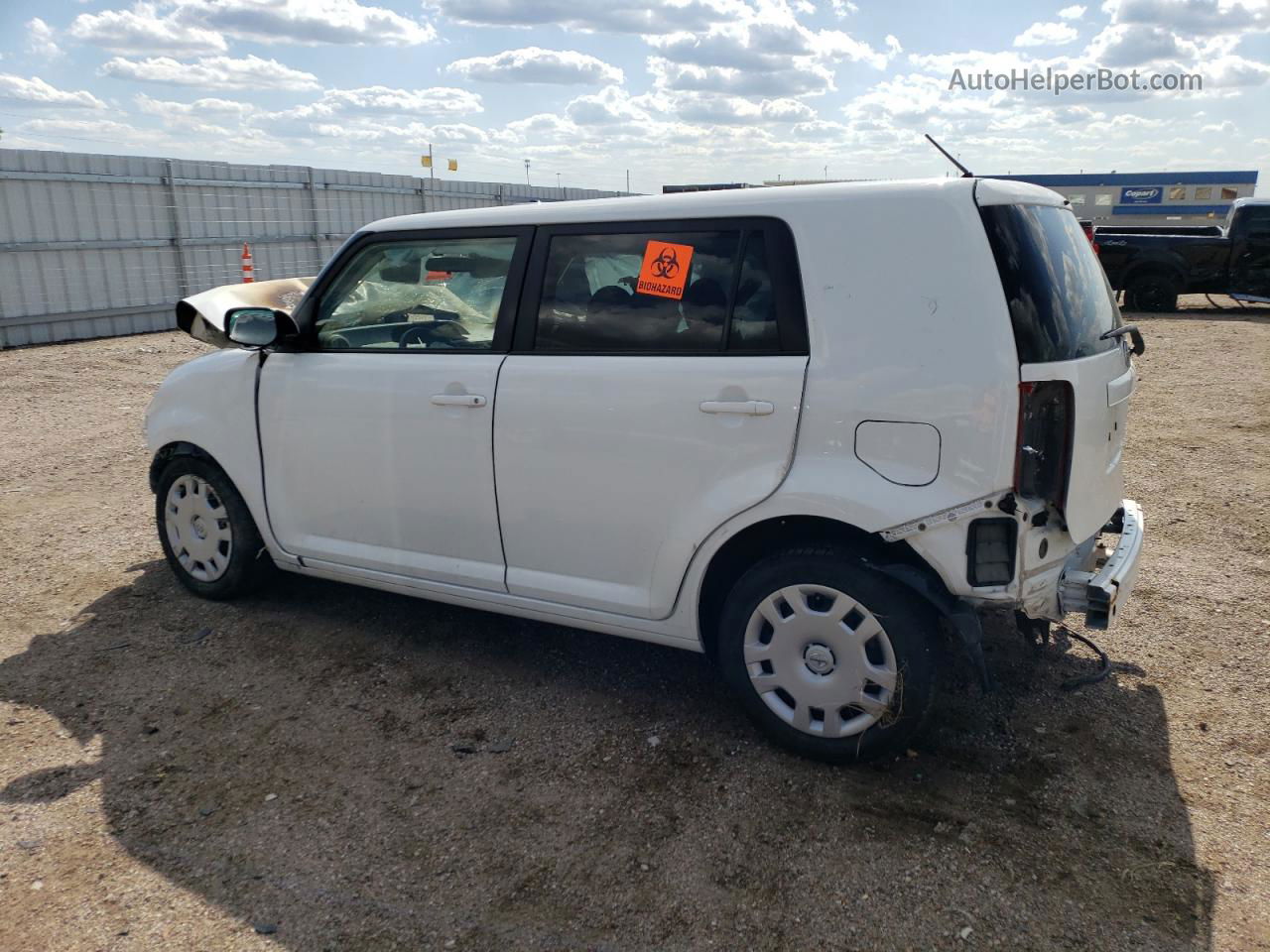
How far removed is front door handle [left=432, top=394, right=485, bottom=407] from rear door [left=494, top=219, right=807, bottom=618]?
97 millimetres

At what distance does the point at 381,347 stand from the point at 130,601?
1.99 m

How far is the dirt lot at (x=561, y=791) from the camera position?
2635 mm

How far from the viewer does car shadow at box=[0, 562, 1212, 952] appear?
2.64 metres

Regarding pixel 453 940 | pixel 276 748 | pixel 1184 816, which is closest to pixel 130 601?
pixel 276 748

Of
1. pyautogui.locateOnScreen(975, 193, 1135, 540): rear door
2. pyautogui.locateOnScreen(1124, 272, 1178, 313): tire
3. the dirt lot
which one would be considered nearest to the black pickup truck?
pyautogui.locateOnScreen(1124, 272, 1178, 313): tire

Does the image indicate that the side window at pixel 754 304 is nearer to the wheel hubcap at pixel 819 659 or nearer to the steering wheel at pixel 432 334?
the wheel hubcap at pixel 819 659

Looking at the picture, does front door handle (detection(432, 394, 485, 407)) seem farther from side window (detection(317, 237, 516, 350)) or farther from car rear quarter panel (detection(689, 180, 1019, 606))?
car rear quarter panel (detection(689, 180, 1019, 606))

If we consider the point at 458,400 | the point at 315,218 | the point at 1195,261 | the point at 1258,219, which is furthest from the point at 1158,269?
the point at 458,400

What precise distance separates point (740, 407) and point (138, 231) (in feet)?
48.6

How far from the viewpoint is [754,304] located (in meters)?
3.22

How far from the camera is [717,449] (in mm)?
3238

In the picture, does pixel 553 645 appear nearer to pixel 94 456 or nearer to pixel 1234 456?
pixel 94 456

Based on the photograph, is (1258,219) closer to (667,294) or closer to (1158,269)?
(1158,269)

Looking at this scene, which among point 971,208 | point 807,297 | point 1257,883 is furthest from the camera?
point 807,297
